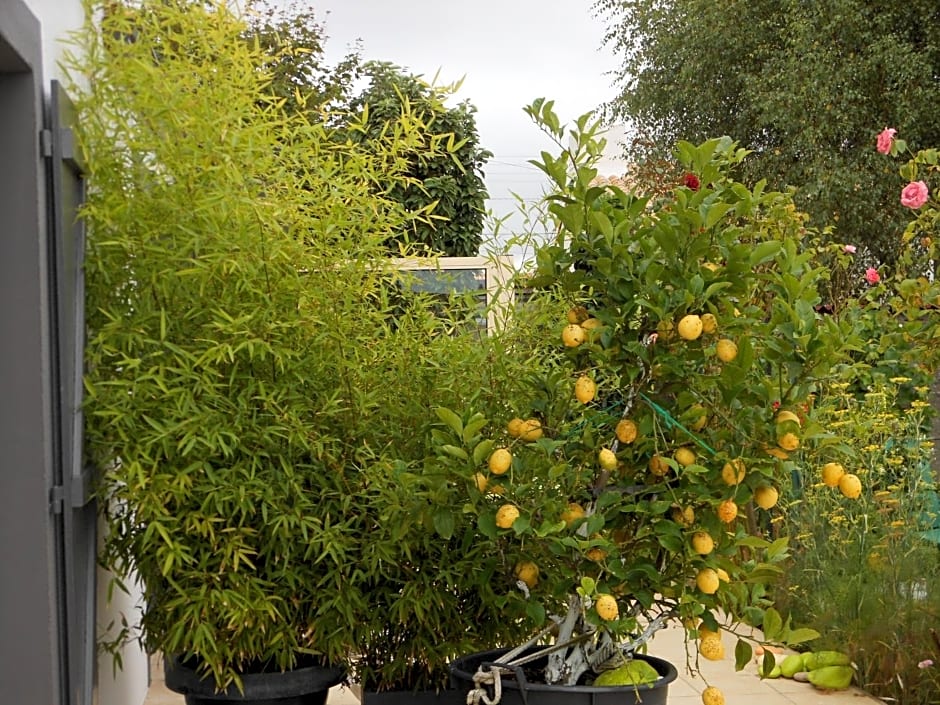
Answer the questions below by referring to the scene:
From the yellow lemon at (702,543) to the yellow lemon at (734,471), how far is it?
14cm

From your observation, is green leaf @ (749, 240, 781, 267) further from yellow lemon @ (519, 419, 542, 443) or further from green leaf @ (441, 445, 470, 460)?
green leaf @ (441, 445, 470, 460)

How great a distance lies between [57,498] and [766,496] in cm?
168

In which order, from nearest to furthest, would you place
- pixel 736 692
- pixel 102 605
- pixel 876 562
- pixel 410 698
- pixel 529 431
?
pixel 529 431 → pixel 410 698 → pixel 102 605 → pixel 736 692 → pixel 876 562

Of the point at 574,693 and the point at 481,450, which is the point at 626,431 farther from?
the point at 574,693

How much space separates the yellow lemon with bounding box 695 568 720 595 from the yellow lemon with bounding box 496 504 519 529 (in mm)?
449

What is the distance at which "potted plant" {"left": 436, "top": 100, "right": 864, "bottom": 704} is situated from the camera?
2.62 m

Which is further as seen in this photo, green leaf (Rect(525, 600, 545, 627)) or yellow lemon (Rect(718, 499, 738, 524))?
green leaf (Rect(525, 600, 545, 627))

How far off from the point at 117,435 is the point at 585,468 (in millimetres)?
1214

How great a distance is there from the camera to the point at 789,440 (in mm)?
2578

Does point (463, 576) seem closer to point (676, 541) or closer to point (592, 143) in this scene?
point (676, 541)

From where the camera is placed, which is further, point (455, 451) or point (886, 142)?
point (886, 142)

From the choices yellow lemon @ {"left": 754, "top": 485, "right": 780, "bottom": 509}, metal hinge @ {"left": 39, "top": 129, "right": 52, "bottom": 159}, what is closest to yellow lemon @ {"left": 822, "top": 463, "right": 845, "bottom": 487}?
yellow lemon @ {"left": 754, "top": 485, "right": 780, "bottom": 509}

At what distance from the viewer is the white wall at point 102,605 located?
2855mm

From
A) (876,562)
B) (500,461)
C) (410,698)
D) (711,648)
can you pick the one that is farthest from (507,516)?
(876,562)
